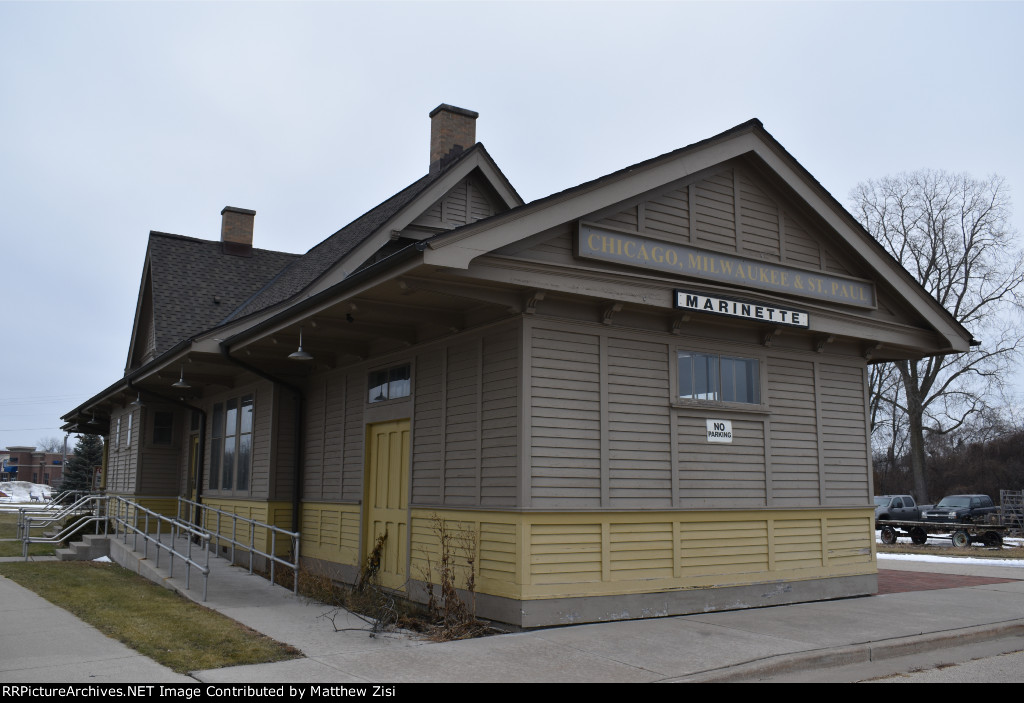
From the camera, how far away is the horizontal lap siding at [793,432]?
11633 mm

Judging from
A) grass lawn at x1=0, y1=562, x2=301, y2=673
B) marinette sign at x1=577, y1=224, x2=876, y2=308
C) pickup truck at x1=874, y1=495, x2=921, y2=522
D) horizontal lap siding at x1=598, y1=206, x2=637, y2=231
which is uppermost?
horizontal lap siding at x1=598, y1=206, x2=637, y2=231

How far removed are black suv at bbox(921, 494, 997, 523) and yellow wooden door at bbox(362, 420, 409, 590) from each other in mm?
26275

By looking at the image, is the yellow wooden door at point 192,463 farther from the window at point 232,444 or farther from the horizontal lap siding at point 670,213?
the horizontal lap siding at point 670,213

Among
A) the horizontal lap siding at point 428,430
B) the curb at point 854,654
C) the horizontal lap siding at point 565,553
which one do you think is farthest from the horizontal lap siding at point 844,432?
the horizontal lap siding at point 428,430

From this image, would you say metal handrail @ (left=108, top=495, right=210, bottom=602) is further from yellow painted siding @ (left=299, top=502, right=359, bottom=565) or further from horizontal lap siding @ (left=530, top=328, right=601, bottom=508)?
horizontal lap siding @ (left=530, top=328, right=601, bottom=508)

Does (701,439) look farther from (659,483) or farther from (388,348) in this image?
(388,348)

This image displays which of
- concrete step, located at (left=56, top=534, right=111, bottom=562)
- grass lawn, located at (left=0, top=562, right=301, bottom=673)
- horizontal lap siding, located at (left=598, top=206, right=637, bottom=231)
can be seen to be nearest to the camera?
grass lawn, located at (left=0, top=562, right=301, bottom=673)

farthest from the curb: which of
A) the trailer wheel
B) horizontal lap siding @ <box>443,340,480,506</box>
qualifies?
the trailer wheel

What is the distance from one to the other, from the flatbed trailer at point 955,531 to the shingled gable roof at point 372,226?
19285 mm

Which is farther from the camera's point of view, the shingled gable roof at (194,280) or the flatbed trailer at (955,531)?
the flatbed trailer at (955,531)

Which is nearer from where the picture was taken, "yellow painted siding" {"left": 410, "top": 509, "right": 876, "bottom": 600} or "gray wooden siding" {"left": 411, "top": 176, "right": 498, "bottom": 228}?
"yellow painted siding" {"left": 410, "top": 509, "right": 876, "bottom": 600}

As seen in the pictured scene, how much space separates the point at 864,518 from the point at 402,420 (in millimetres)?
6900

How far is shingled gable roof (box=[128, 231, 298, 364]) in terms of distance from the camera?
795 inches

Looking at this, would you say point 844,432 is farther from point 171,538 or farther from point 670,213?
point 171,538
